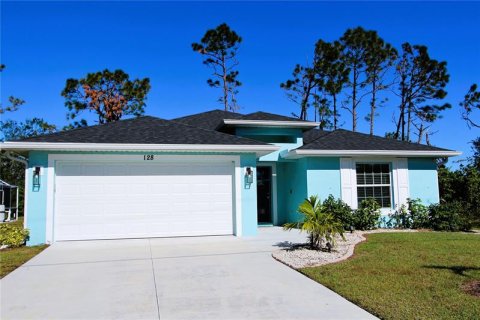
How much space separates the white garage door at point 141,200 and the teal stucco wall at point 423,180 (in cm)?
728

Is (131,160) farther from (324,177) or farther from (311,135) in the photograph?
(311,135)

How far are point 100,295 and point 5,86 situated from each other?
92.1 feet

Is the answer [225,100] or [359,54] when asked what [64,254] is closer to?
[225,100]

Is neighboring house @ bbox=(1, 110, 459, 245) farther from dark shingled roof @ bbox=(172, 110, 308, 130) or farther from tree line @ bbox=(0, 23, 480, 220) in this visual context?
tree line @ bbox=(0, 23, 480, 220)

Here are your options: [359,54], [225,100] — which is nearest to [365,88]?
[359,54]

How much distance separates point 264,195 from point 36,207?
797 centimetres

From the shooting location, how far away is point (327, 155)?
42.4ft

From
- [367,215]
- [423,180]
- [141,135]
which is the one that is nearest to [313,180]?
[367,215]

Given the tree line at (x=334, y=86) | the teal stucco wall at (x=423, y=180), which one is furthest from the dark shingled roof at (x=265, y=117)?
the tree line at (x=334, y=86)

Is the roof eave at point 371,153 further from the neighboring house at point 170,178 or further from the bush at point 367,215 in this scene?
the bush at point 367,215

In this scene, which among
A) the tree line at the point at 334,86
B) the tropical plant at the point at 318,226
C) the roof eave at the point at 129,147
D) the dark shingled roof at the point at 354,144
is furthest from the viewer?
the tree line at the point at 334,86

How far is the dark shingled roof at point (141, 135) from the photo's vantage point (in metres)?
10.5

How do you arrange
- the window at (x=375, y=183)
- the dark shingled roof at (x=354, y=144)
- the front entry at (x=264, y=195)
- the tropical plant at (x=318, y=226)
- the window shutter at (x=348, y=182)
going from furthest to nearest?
the front entry at (x=264, y=195) < the window at (x=375, y=183) < the dark shingled roof at (x=354, y=144) < the window shutter at (x=348, y=182) < the tropical plant at (x=318, y=226)

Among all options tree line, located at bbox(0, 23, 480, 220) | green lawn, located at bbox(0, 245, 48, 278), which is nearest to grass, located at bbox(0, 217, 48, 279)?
green lawn, located at bbox(0, 245, 48, 278)
